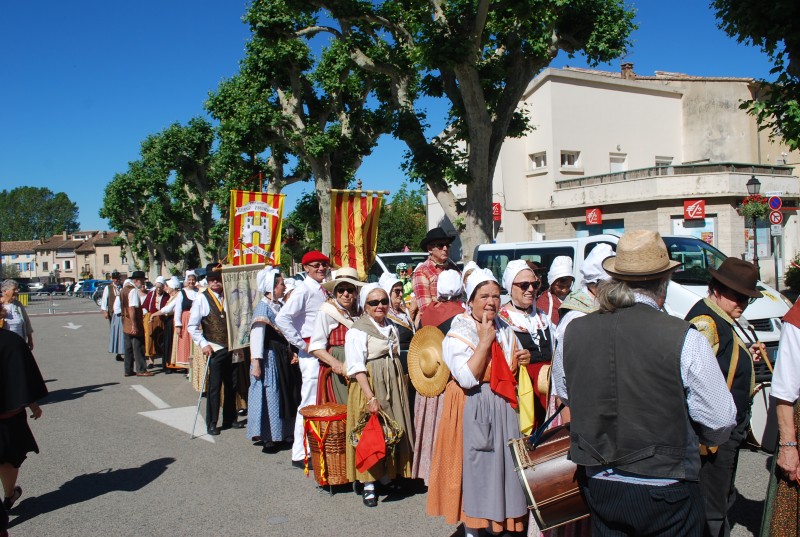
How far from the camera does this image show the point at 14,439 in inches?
199

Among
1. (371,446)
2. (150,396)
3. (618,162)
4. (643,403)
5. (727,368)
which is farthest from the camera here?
(618,162)

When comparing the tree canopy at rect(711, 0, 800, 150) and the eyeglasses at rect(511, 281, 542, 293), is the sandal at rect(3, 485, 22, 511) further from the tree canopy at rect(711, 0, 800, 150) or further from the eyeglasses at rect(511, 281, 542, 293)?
the tree canopy at rect(711, 0, 800, 150)

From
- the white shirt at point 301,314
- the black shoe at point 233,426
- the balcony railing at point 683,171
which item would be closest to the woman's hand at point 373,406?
the white shirt at point 301,314

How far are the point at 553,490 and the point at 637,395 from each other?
0.82 meters

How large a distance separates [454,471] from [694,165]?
960 inches

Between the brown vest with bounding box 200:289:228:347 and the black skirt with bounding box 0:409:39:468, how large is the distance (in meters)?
2.63


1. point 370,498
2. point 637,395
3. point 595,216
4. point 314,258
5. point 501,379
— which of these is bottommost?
point 370,498

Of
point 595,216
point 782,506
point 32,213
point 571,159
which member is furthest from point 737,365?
point 32,213

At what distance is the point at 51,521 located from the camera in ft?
16.8

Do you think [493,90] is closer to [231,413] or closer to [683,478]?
[231,413]

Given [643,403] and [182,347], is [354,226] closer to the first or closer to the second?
[182,347]

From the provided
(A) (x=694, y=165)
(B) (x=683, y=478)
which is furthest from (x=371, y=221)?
(A) (x=694, y=165)

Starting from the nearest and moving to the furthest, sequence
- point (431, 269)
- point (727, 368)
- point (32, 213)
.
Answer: point (727, 368)
point (431, 269)
point (32, 213)

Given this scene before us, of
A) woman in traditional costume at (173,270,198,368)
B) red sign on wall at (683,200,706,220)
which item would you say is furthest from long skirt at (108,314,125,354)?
red sign on wall at (683,200,706,220)
